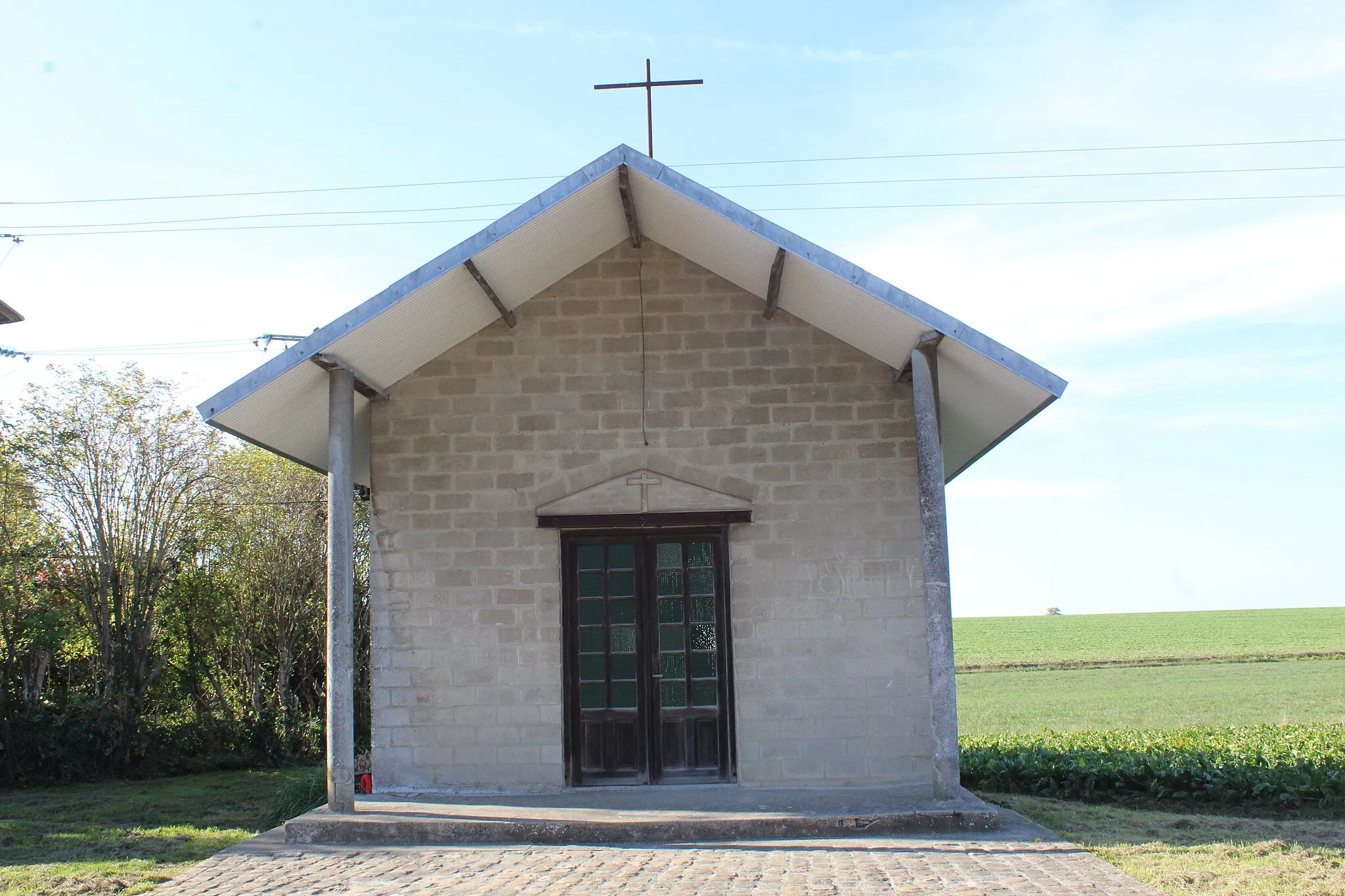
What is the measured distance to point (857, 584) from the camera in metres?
9.09

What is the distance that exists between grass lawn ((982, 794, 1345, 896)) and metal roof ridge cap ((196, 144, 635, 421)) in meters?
5.30

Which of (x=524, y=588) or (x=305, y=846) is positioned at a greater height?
(x=524, y=588)

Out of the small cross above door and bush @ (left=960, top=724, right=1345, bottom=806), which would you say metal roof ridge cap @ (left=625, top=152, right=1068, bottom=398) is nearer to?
the small cross above door

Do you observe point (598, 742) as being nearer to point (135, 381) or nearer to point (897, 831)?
point (897, 831)

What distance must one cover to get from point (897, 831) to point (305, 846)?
12.2 ft

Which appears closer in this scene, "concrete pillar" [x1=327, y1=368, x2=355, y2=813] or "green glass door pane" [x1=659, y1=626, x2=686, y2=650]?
"concrete pillar" [x1=327, y1=368, x2=355, y2=813]

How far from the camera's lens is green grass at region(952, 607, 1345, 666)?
3619 centimetres

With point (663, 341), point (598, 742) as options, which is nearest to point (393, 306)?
point (663, 341)

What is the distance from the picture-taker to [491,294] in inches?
348

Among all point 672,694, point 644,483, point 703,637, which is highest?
point 644,483

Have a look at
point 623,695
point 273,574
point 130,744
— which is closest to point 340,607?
point 623,695

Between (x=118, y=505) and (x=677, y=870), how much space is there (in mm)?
11522

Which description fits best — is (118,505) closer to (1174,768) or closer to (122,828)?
(122,828)

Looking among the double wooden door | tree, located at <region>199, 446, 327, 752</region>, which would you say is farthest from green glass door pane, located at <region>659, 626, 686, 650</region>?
tree, located at <region>199, 446, 327, 752</region>
